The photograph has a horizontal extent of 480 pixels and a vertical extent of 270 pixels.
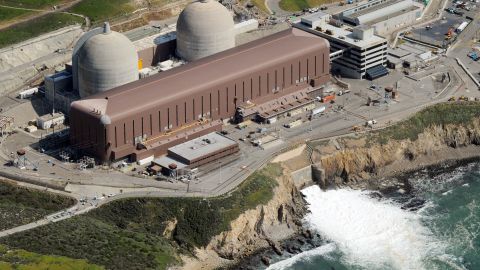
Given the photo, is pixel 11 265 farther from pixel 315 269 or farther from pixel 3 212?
pixel 315 269

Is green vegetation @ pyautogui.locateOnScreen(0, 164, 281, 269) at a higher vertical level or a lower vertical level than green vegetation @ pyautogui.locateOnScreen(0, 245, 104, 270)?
lower

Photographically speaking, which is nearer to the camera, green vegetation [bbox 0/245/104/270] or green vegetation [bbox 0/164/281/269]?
green vegetation [bbox 0/245/104/270]

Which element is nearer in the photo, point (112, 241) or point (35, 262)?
point (35, 262)

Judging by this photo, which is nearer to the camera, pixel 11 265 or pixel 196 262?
pixel 11 265

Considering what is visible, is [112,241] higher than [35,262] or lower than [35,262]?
lower

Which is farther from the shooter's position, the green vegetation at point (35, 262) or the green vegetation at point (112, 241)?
the green vegetation at point (112, 241)

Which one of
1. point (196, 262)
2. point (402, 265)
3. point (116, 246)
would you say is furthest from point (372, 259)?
point (116, 246)

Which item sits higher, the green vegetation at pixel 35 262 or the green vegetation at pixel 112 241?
the green vegetation at pixel 35 262
